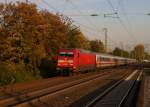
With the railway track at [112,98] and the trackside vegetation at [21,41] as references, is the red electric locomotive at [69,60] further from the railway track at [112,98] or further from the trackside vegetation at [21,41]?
the railway track at [112,98]

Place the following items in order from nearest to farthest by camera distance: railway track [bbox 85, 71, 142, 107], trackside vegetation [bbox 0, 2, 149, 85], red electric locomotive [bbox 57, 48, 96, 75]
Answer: railway track [bbox 85, 71, 142, 107]
trackside vegetation [bbox 0, 2, 149, 85]
red electric locomotive [bbox 57, 48, 96, 75]

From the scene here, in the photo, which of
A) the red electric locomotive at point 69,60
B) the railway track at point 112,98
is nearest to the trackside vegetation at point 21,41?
the red electric locomotive at point 69,60

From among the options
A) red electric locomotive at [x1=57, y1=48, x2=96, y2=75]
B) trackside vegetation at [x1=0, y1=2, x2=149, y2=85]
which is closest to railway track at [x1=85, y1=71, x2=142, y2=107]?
trackside vegetation at [x1=0, y1=2, x2=149, y2=85]

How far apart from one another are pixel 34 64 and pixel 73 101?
22024 millimetres

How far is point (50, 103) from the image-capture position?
17.9 metres

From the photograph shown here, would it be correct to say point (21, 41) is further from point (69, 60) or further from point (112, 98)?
point (112, 98)

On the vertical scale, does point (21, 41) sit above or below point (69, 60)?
above

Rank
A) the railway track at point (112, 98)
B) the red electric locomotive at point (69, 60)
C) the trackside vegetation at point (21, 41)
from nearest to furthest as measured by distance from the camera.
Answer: the railway track at point (112, 98) < the trackside vegetation at point (21, 41) < the red electric locomotive at point (69, 60)

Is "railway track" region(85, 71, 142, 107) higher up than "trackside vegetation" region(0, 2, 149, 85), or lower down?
lower down

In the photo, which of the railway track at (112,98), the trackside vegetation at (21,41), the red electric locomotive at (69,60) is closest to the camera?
the railway track at (112,98)

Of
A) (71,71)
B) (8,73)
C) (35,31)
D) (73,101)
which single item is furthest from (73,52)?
(73,101)

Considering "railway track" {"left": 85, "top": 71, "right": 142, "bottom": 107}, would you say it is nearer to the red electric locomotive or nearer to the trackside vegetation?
the trackside vegetation

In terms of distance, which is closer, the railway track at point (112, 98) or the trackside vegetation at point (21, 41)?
the railway track at point (112, 98)

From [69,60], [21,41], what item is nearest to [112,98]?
[21,41]
